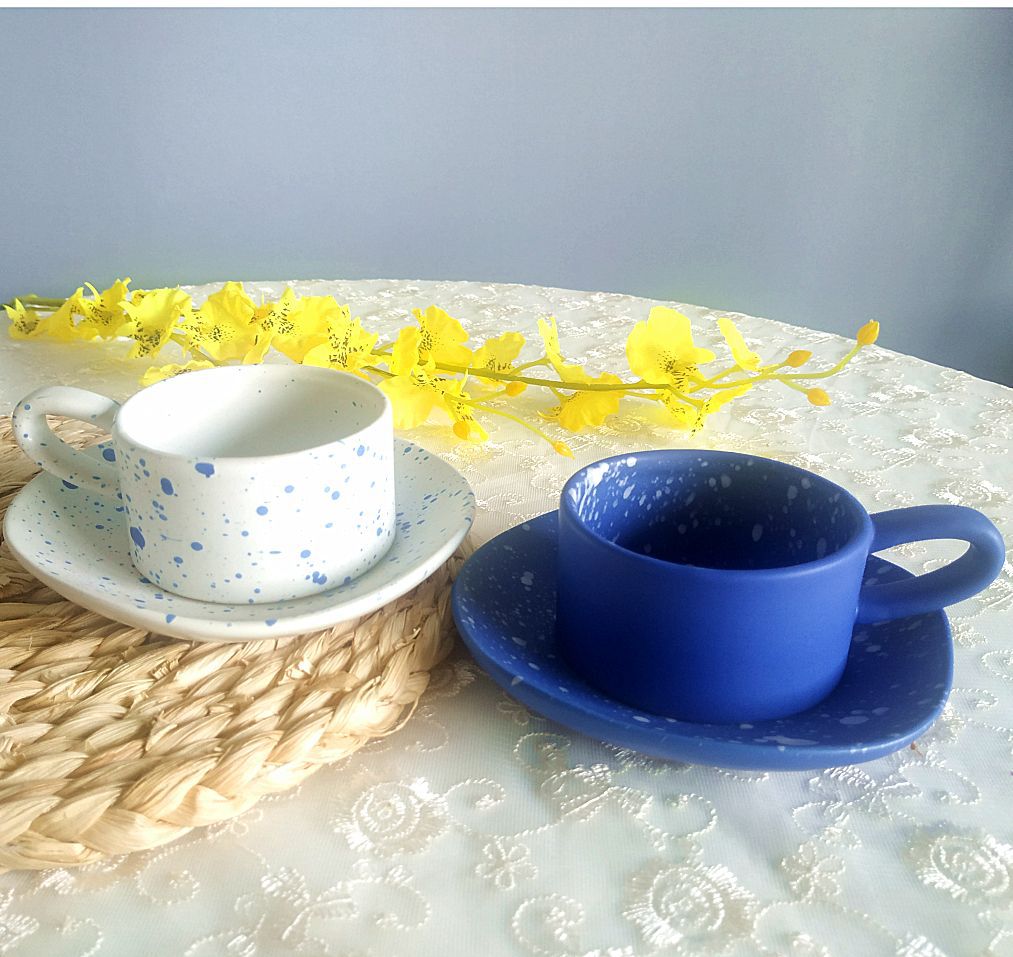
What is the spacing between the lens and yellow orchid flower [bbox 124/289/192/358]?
792 millimetres

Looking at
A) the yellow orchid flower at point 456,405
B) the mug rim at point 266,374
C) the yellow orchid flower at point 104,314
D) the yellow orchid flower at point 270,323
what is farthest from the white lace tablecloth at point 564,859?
the yellow orchid flower at point 104,314

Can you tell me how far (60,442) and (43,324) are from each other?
0.46 meters

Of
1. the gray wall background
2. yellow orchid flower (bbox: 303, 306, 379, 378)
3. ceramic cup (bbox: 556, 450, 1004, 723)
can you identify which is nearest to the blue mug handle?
ceramic cup (bbox: 556, 450, 1004, 723)

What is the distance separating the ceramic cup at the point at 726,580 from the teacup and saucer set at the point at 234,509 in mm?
84

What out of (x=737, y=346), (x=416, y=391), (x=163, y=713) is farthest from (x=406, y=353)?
(x=163, y=713)

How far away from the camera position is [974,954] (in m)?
0.35

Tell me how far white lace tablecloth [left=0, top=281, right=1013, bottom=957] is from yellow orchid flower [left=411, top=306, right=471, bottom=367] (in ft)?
1.04

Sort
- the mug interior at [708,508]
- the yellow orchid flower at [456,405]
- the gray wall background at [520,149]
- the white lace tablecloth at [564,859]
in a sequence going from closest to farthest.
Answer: the white lace tablecloth at [564,859] → the mug interior at [708,508] → the yellow orchid flower at [456,405] → the gray wall background at [520,149]

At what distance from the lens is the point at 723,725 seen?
42cm

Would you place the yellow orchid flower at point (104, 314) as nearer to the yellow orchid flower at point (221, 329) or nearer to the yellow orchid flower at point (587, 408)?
the yellow orchid flower at point (221, 329)

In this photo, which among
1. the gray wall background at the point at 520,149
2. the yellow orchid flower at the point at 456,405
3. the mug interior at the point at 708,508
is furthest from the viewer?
the gray wall background at the point at 520,149

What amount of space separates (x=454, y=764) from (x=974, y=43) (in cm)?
173

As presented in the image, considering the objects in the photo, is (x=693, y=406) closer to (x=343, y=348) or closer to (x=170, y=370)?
(x=343, y=348)

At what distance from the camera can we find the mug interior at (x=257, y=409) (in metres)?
0.53
